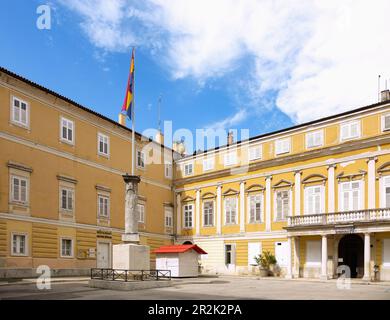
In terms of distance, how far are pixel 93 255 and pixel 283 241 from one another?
1459cm

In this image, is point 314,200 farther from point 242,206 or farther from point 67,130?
point 67,130

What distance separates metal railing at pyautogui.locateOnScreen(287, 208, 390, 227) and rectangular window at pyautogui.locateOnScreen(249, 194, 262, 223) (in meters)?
4.31

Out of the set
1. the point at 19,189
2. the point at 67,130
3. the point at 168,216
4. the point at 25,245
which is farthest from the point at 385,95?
the point at 25,245

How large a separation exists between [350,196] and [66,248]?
20.3 meters

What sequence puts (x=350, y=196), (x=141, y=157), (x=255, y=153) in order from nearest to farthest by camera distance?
(x=350, y=196), (x=255, y=153), (x=141, y=157)

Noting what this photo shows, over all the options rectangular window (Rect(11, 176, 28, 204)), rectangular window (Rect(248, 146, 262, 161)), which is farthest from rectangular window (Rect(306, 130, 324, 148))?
rectangular window (Rect(11, 176, 28, 204))

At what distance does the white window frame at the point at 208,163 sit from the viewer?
141 ft

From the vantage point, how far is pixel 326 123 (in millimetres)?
34500

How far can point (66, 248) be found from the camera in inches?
1282

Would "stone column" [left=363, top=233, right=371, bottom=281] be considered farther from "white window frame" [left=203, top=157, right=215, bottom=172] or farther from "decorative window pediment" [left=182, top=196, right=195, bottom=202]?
"decorative window pediment" [left=182, top=196, right=195, bottom=202]

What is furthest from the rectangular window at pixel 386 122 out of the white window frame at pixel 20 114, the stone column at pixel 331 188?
the white window frame at pixel 20 114

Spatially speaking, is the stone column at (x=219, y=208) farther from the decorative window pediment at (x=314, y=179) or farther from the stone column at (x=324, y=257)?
the stone column at (x=324, y=257)

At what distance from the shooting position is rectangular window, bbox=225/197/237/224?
132 ft
